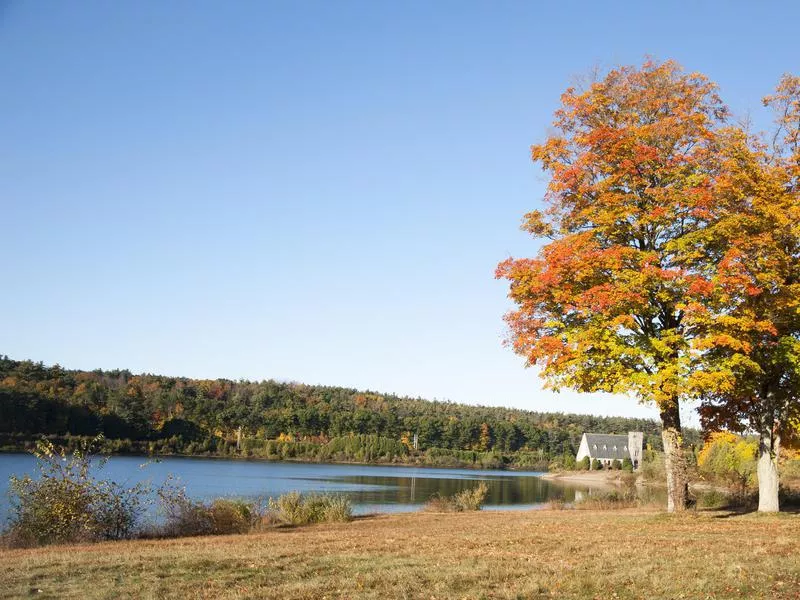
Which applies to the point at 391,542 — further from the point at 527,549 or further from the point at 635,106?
the point at 635,106

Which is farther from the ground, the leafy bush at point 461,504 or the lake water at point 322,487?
the leafy bush at point 461,504

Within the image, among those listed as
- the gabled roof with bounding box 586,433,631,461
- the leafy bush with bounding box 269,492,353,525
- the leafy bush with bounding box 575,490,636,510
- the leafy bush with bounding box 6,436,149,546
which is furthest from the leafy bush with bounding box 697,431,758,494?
the gabled roof with bounding box 586,433,631,461

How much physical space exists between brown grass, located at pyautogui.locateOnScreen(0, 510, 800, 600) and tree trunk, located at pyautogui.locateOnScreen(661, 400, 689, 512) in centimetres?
253

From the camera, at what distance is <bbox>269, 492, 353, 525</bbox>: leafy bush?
81.1ft

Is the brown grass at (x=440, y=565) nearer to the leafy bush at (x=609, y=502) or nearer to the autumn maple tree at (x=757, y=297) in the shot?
the autumn maple tree at (x=757, y=297)

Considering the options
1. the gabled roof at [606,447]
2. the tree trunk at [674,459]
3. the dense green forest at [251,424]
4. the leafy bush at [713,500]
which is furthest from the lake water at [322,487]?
the gabled roof at [606,447]

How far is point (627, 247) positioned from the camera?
1961 centimetres

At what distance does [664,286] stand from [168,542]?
13.9m

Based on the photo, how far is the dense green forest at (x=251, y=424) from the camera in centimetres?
9856

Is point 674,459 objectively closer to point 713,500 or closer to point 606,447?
point 713,500

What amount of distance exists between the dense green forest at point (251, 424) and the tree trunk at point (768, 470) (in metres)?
84.2

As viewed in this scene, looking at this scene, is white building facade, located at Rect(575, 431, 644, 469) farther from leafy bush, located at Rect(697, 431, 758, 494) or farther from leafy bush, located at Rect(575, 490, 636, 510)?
leafy bush, located at Rect(575, 490, 636, 510)

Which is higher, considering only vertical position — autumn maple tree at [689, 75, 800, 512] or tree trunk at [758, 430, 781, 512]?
autumn maple tree at [689, 75, 800, 512]

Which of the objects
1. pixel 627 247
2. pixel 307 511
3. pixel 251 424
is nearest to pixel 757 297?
pixel 627 247
